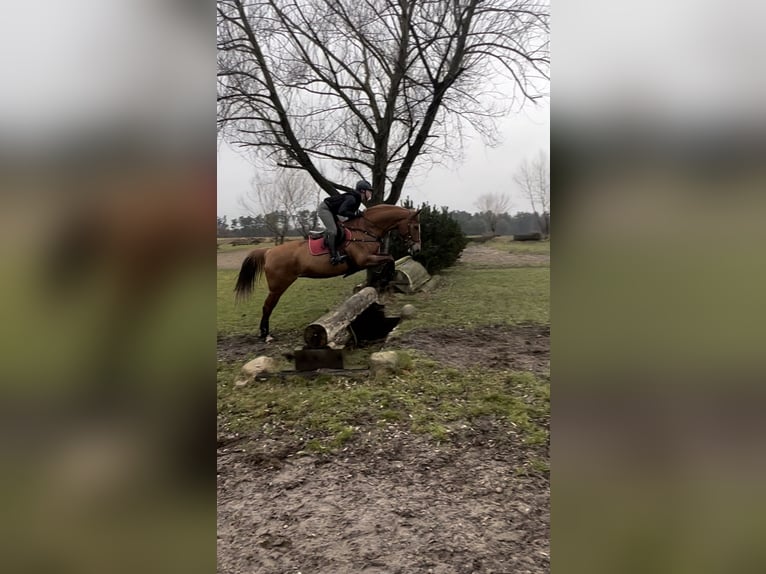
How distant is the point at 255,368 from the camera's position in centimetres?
333

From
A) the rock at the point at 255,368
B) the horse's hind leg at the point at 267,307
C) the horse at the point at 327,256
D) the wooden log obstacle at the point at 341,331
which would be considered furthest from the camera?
the horse's hind leg at the point at 267,307

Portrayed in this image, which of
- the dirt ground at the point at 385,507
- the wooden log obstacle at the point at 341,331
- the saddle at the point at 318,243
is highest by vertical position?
the saddle at the point at 318,243

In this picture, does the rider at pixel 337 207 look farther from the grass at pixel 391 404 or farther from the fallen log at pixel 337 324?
the grass at pixel 391 404

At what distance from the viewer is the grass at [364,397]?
2.53 meters
